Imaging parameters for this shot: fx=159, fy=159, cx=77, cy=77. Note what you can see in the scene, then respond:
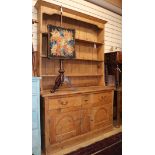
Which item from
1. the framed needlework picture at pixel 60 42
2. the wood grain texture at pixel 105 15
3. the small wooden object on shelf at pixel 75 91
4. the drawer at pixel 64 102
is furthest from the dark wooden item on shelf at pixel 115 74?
the drawer at pixel 64 102

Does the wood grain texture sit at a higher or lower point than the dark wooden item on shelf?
higher

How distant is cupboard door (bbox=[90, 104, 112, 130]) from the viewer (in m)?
2.88

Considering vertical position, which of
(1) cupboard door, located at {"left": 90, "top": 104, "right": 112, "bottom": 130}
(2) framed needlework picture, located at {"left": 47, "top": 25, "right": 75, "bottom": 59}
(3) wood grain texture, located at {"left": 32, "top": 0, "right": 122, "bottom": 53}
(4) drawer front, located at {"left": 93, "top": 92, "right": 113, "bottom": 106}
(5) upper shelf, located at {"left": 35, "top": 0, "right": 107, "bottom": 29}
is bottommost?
(1) cupboard door, located at {"left": 90, "top": 104, "right": 112, "bottom": 130}

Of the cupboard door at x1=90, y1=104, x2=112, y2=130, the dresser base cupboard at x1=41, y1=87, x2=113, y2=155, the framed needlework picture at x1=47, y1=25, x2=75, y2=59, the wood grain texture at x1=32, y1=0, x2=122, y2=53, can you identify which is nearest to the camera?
the dresser base cupboard at x1=41, y1=87, x2=113, y2=155

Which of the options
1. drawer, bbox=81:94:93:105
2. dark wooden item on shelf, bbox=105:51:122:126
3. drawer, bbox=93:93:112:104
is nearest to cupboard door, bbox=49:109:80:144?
drawer, bbox=81:94:93:105

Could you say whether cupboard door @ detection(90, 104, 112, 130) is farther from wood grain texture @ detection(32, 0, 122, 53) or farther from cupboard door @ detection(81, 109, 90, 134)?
wood grain texture @ detection(32, 0, 122, 53)

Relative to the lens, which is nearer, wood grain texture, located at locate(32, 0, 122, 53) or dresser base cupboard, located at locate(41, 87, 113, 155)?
dresser base cupboard, located at locate(41, 87, 113, 155)

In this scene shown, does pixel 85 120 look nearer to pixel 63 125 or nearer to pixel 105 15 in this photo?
pixel 63 125

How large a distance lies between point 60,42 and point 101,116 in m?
1.57

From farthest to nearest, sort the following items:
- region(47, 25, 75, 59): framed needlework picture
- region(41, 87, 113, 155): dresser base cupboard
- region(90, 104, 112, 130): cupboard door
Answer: region(90, 104, 112, 130): cupboard door → region(47, 25, 75, 59): framed needlework picture → region(41, 87, 113, 155): dresser base cupboard

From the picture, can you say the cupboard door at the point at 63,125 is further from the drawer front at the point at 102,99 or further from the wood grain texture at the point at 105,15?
the wood grain texture at the point at 105,15

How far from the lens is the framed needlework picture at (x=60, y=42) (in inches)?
104
